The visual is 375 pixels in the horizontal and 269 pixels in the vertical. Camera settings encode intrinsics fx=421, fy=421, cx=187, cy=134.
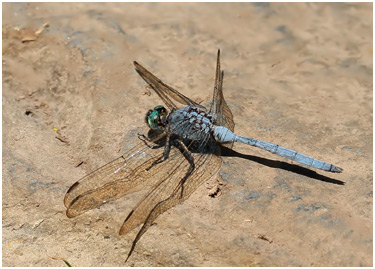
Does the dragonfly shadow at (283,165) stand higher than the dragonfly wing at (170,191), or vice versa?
the dragonfly shadow at (283,165)

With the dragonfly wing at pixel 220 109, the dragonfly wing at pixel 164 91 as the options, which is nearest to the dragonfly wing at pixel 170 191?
the dragonfly wing at pixel 220 109

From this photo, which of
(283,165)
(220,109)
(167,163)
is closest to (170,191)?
(167,163)

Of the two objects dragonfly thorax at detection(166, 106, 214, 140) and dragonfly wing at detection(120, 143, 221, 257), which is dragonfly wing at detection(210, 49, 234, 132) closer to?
dragonfly thorax at detection(166, 106, 214, 140)

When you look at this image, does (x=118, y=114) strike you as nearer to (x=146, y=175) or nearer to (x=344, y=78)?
(x=146, y=175)

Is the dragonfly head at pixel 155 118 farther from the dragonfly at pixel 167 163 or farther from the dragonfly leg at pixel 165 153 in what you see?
the dragonfly leg at pixel 165 153

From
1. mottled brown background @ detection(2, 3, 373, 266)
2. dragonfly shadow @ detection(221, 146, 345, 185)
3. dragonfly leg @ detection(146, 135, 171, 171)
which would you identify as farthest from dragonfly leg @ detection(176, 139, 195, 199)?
dragonfly shadow @ detection(221, 146, 345, 185)

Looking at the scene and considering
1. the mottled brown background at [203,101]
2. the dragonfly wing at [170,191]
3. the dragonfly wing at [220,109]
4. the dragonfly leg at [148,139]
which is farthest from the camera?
the dragonfly wing at [220,109]

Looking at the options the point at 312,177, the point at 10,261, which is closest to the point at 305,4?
the point at 312,177
